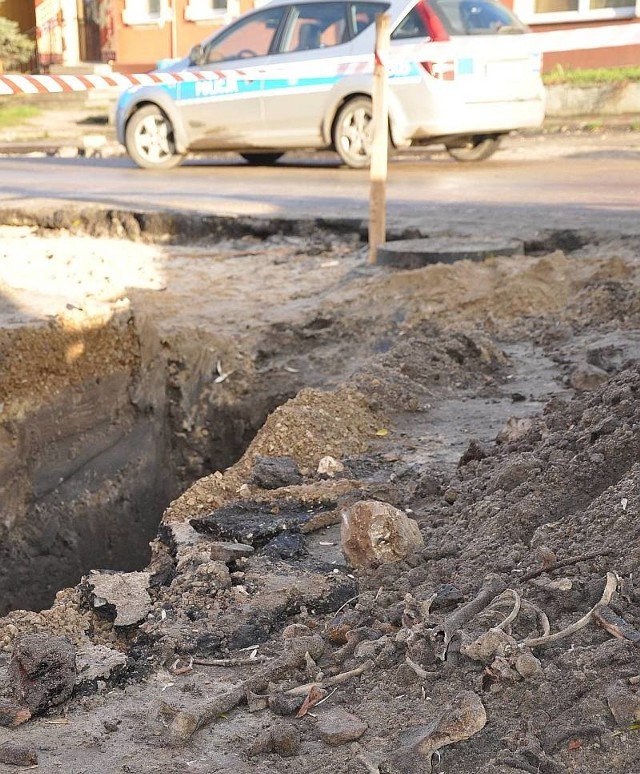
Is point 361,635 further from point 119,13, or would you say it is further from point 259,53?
point 119,13

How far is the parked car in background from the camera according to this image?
1184 centimetres

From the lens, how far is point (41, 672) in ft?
10.1

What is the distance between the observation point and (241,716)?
9.31ft

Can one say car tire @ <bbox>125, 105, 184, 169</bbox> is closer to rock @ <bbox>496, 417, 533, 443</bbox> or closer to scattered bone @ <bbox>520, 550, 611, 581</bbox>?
rock @ <bbox>496, 417, 533, 443</bbox>

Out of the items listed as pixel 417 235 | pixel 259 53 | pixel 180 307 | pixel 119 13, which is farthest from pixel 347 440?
pixel 119 13

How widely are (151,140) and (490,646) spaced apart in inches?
462

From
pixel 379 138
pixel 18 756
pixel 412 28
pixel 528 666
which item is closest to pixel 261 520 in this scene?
pixel 18 756

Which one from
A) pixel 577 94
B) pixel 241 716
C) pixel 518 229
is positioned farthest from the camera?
pixel 577 94

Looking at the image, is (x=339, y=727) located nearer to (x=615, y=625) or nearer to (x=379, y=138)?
(x=615, y=625)

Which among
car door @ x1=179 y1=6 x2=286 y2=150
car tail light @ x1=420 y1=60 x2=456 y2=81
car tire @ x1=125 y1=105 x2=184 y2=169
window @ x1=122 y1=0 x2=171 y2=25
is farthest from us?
window @ x1=122 y1=0 x2=171 y2=25

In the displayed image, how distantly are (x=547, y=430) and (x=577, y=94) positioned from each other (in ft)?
45.1

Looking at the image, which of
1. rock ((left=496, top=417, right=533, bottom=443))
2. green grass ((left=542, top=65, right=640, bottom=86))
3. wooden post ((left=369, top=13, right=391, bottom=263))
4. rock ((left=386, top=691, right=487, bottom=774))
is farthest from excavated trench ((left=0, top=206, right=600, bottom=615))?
green grass ((left=542, top=65, right=640, bottom=86))

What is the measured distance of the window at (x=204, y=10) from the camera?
22523 mm

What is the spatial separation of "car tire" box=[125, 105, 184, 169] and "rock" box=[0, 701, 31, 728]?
1112 centimetres
